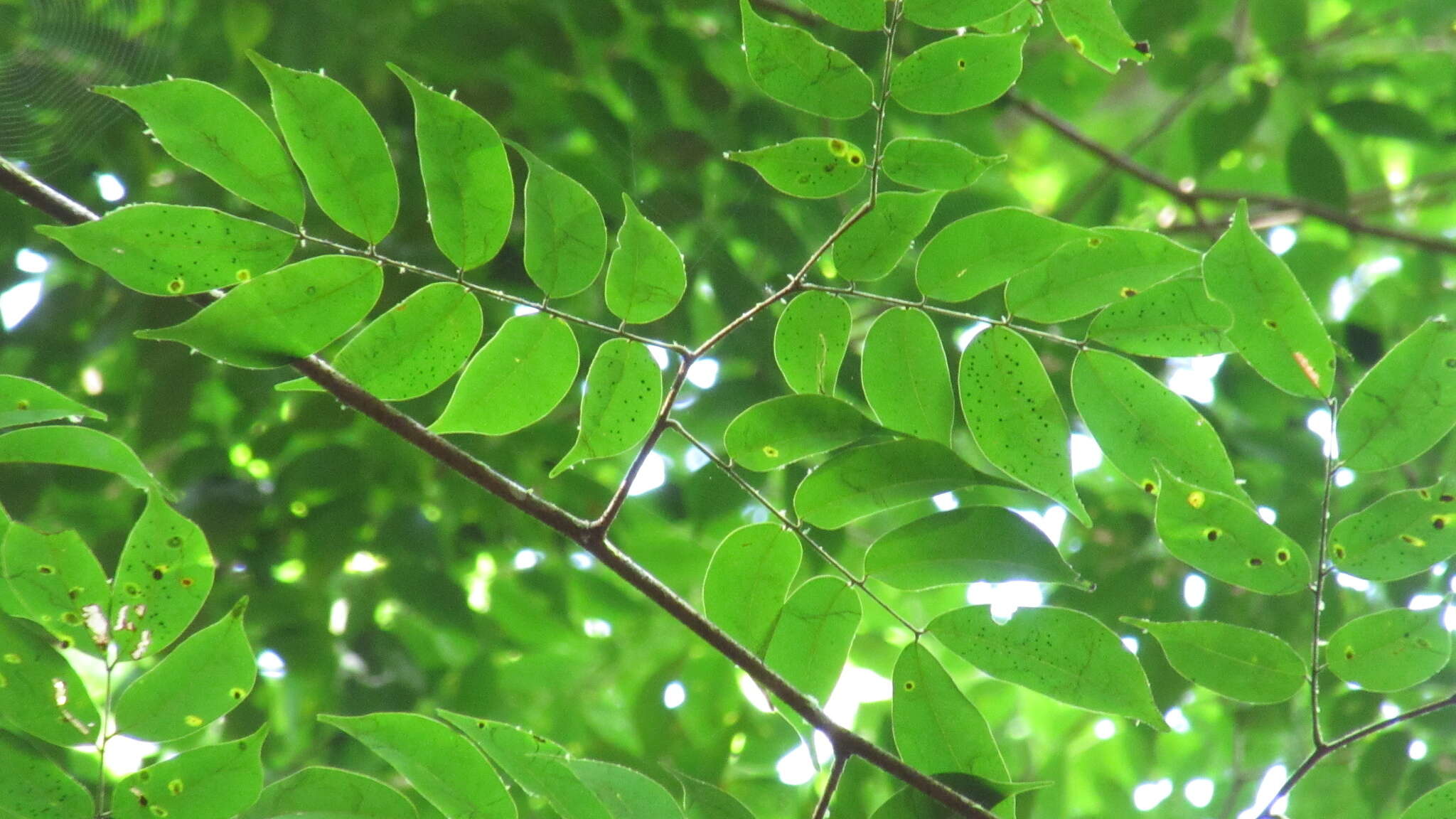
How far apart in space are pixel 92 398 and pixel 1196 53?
2.00m

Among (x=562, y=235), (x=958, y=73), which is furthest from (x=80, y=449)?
(x=958, y=73)

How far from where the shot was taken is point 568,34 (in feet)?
6.43

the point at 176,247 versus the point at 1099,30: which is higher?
the point at 1099,30

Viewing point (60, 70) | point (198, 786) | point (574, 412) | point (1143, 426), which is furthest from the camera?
point (574, 412)

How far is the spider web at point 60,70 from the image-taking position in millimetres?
1658

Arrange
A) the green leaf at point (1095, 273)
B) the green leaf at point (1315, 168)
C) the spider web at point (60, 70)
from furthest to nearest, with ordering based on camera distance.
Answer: the green leaf at point (1315, 168), the spider web at point (60, 70), the green leaf at point (1095, 273)

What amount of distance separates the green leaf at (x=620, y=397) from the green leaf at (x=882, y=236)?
0.18 meters

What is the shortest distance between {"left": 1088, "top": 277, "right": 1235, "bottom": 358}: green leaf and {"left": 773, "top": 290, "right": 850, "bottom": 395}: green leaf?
220mm

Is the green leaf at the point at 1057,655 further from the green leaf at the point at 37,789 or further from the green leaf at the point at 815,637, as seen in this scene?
the green leaf at the point at 37,789

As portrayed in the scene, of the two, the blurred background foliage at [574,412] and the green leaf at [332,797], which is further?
the blurred background foliage at [574,412]

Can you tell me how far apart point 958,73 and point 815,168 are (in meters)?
0.14

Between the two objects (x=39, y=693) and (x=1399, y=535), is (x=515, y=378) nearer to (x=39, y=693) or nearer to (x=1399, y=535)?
(x=39, y=693)

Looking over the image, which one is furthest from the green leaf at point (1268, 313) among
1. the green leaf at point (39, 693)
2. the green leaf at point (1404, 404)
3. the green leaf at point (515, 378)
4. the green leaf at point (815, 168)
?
the green leaf at point (39, 693)

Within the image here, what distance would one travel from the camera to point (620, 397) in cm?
95
